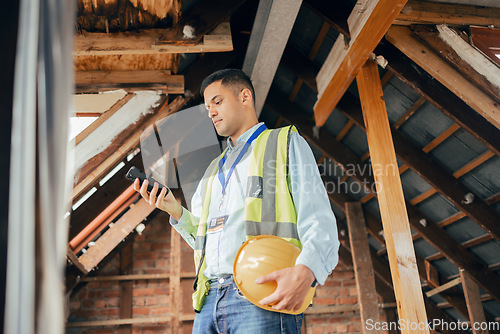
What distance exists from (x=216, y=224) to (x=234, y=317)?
11.7 inches

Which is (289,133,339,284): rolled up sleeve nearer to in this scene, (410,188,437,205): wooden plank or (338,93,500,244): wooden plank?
(338,93,500,244): wooden plank

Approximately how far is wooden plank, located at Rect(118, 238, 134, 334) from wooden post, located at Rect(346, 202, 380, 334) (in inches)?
120

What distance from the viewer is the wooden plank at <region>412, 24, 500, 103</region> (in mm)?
2727

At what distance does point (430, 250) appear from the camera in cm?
560

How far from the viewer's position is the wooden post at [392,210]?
8.21 ft

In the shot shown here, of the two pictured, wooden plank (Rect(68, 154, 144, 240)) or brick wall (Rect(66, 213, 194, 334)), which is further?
brick wall (Rect(66, 213, 194, 334))

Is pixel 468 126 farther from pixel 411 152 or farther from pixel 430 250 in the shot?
pixel 430 250

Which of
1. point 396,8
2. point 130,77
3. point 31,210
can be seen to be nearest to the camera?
point 31,210

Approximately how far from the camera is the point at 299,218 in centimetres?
122

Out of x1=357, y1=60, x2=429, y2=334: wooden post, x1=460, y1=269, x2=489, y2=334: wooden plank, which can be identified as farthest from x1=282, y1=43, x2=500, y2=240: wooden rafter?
x1=357, y1=60, x2=429, y2=334: wooden post

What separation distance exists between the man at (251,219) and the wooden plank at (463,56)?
1803 millimetres

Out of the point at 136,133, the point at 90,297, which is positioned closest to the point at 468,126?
the point at 136,133

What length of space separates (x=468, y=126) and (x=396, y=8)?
130cm

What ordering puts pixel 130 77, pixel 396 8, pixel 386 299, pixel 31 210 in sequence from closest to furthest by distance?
pixel 31 210, pixel 396 8, pixel 130 77, pixel 386 299
